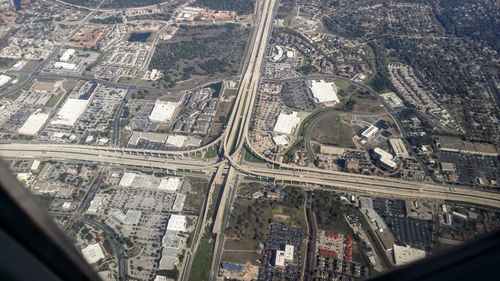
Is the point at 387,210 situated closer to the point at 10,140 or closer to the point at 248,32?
the point at 248,32

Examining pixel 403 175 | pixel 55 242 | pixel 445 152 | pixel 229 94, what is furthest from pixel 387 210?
pixel 55 242

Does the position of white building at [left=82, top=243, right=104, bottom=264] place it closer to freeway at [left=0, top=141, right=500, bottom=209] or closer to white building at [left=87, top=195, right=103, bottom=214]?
white building at [left=87, top=195, right=103, bottom=214]

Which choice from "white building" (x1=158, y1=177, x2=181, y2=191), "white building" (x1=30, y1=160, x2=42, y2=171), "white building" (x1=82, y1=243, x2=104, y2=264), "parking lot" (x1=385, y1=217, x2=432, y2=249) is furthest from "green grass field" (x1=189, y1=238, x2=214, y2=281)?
"white building" (x1=30, y1=160, x2=42, y2=171)

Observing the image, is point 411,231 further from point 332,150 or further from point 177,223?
point 177,223

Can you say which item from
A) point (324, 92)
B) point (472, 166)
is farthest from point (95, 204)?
point (472, 166)

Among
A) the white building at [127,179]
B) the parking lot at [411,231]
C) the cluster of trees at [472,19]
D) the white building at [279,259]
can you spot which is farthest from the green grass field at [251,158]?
the cluster of trees at [472,19]

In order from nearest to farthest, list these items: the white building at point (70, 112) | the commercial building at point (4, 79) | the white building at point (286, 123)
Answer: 1. the white building at point (286, 123)
2. the white building at point (70, 112)
3. the commercial building at point (4, 79)

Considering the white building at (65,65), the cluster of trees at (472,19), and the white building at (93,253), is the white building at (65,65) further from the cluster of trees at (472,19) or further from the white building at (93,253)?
the cluster of trees at (472,19)
